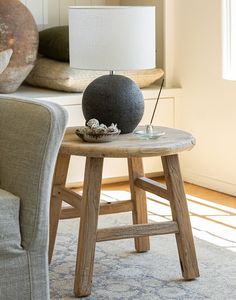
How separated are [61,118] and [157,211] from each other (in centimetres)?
150

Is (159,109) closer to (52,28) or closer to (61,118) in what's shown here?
A: (52,28)

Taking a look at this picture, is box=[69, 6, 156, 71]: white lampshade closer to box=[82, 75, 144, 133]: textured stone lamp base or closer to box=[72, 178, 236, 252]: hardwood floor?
box=[82, 75, 144, 133]: textured stone lamp base

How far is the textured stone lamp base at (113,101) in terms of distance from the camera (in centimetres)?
265

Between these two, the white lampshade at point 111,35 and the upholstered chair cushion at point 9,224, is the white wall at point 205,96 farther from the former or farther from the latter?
the upholstered chair cushion at point 9,224

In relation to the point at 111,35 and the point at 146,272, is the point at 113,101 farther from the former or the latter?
the point at 146,272

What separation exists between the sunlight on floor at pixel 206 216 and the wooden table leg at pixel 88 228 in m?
0.74

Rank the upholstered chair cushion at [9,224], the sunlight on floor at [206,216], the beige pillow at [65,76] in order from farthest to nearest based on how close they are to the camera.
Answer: the beige pillow at [65,76], the sunlight on floor at [206,216], the upholstered chair cushion at [9,224]

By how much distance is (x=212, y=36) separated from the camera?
3.88 meters

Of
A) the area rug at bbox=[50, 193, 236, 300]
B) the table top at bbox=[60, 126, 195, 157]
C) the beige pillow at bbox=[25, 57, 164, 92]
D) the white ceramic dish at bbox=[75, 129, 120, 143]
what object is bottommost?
the area rug at bbox=[50, 193, 236, 300]

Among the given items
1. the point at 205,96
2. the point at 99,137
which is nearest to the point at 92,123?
the point at 99,137

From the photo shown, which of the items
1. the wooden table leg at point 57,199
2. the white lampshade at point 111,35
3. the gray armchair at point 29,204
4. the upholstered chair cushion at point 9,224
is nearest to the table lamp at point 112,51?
the white lampshade at point 111,35

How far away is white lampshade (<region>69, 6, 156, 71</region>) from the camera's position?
262 centimetres

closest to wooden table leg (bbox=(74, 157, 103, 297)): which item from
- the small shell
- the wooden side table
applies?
the wooden side table

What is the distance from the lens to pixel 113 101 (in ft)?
8.68
